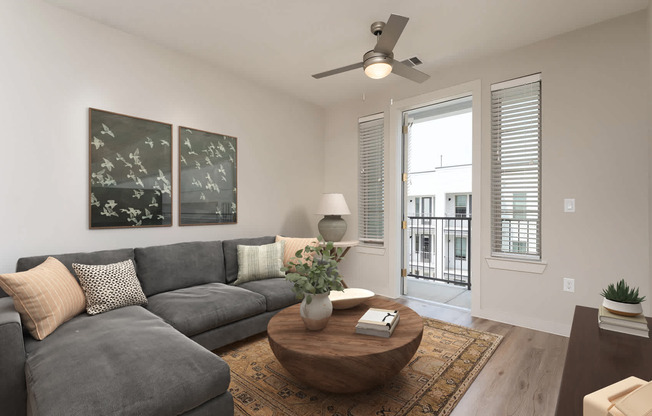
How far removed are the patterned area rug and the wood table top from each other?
1.21ft

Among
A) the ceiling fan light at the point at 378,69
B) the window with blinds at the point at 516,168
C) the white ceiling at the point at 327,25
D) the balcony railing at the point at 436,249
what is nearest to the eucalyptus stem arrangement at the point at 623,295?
the window with blinds at the point at 516,168

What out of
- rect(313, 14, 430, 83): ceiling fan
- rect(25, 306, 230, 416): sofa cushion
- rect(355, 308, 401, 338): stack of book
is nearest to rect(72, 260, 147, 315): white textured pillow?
rect(25, 306, 230, 416): sofa cushion

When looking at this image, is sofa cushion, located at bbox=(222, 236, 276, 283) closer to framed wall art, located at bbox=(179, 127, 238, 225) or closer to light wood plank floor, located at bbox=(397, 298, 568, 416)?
framed wall art, located at bbox=(179, 127, 238, 225)

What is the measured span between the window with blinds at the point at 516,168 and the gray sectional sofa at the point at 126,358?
8.56ft

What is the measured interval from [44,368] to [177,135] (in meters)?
2.29

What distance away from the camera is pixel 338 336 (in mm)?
1849

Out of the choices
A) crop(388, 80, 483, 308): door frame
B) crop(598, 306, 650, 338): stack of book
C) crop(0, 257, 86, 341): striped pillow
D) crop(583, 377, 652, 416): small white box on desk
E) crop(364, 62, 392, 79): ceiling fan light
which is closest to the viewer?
crop(583, 377, 652, 416): small white box on desk

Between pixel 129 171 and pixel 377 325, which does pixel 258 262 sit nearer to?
pixel 129 171

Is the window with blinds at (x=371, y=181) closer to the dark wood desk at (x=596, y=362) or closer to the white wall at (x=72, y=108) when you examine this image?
the white wall at (x=72, y=108)

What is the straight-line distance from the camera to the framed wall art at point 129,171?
2629 millimetres

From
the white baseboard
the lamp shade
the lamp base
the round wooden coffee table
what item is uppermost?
the lamp shade

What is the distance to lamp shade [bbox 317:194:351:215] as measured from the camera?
3959 mm

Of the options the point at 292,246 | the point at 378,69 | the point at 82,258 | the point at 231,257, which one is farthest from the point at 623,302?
the point at 82,258

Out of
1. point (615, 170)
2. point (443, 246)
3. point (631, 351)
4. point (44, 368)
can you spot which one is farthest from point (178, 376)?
point (443, 246)
